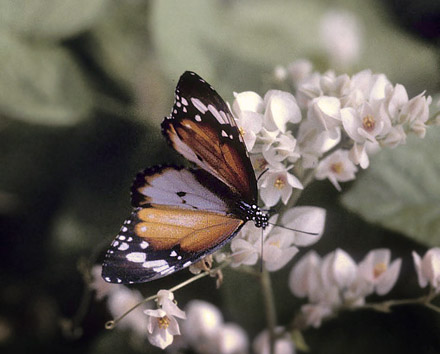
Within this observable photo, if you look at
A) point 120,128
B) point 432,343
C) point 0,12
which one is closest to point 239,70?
point 120,128

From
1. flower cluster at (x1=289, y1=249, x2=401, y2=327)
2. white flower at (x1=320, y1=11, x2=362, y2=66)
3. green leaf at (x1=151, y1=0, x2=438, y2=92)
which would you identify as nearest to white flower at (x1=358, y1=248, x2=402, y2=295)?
flower cluster at (x1=289, y1=249, x2=401, y2=327)

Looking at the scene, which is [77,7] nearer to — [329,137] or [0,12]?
[0,12]

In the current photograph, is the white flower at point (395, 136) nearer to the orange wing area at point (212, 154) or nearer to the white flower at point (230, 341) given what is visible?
the orange wing area at point (212, 154)

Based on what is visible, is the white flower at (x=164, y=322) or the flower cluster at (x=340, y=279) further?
the flower cluster at (x=340, y=279)

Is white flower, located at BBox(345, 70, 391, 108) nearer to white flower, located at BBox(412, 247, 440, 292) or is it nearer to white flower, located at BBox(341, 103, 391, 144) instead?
white flower, located at BBox(341, 103, 391, 144)

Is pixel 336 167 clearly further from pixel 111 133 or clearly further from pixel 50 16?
pixel 50 16

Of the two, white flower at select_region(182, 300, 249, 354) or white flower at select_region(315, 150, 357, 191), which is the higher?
white flower at select_region(315, 150, 357, 191)

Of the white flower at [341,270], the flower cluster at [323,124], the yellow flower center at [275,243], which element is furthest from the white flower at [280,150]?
the white flower at [341,270]
